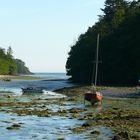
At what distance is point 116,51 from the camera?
12438cm

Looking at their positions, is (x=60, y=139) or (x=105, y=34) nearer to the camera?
(x=60, y=139)

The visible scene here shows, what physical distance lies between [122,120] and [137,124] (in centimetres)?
345

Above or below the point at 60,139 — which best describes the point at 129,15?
above

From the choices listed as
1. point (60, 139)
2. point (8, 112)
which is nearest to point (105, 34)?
point (8, 112)

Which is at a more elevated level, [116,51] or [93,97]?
[116,51]

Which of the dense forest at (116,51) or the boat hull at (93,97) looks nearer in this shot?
the boat hull at (93,97)

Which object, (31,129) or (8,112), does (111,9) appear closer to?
(8,112)

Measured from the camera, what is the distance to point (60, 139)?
108ft

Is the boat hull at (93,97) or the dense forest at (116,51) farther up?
the dense forest at (116,51)

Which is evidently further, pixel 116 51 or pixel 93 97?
pixel 116 51

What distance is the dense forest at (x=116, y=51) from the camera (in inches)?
4624

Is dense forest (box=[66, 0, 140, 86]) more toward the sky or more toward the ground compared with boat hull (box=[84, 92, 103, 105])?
more toward the sky

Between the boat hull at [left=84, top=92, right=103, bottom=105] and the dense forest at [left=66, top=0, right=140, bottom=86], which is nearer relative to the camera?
the boat hull at [left=84, top=92, right=103, bottom=105]

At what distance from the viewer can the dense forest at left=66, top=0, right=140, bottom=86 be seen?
11744cm
